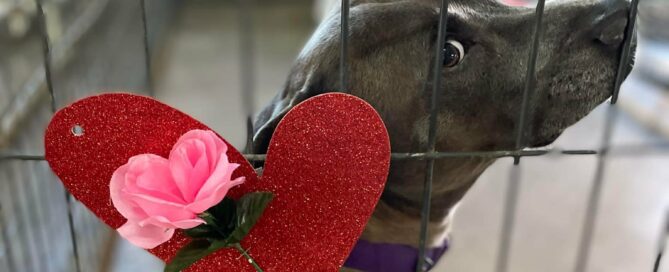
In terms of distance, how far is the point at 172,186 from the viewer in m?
0.72

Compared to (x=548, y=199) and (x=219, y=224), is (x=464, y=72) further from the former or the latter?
(x=548, y=199)

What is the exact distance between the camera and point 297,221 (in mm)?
797

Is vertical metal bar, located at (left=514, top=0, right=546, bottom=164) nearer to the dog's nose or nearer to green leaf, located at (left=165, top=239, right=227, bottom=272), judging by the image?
the dog's nose

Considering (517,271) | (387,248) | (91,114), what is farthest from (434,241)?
(517,271)

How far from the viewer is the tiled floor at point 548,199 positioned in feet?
7.17

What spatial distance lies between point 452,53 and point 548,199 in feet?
5.40

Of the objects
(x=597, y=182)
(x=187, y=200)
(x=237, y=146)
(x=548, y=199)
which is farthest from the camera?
(x=237, y=146)

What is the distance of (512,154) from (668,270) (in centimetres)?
148

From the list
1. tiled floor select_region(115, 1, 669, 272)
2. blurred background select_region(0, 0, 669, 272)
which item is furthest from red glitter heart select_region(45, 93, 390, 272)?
tiled floor select_region(115, 1, 669, 272)

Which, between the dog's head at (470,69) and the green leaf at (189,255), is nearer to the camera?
the green leaf at (189,255)

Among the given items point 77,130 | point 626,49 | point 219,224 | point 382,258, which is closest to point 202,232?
point 219,224

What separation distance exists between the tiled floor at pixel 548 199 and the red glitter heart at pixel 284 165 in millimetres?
1334

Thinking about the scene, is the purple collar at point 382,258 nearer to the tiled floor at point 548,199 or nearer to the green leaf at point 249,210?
the green leaf at point 249,210

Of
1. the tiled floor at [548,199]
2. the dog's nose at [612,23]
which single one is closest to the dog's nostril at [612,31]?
the dog's nose at [612,23]
